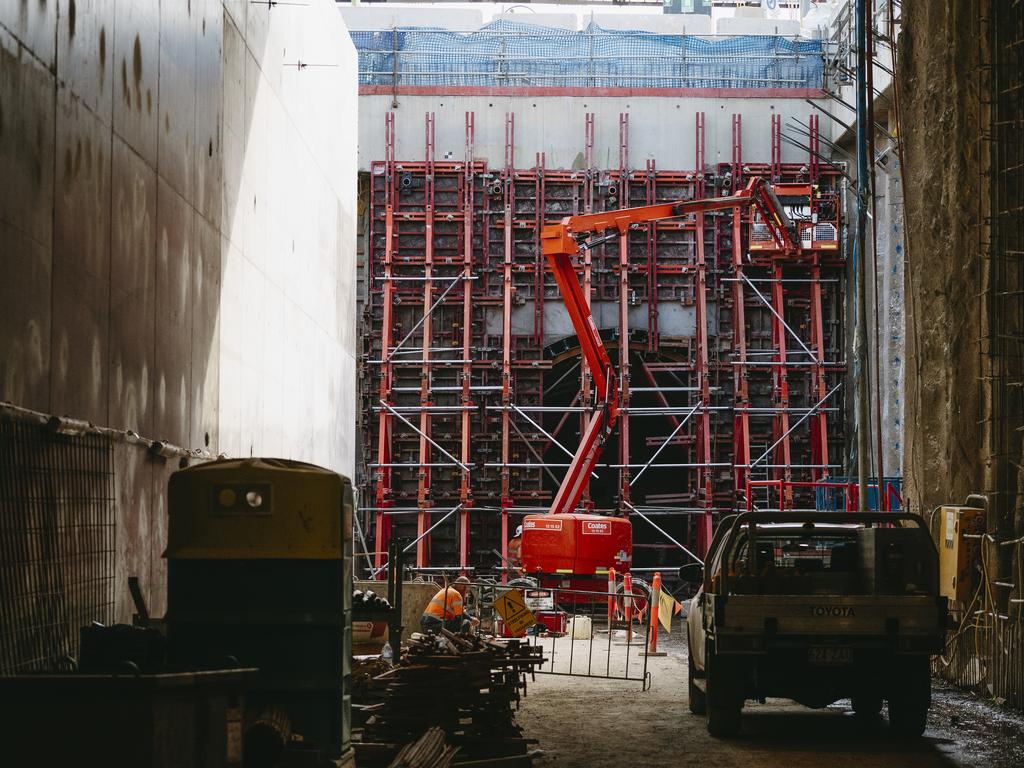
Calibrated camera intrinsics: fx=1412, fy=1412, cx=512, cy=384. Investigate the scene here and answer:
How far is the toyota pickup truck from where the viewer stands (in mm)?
11820

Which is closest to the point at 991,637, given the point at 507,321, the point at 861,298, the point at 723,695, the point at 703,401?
the point at 723,695

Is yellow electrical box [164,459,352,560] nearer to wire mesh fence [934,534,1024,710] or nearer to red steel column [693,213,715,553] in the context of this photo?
wire mesh fence [934,534,1024,710]

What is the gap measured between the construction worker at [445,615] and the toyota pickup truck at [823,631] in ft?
13.1

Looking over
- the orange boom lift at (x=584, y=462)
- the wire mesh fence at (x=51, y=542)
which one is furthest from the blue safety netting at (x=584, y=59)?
the wire mesh fence at (x=51, y=542)

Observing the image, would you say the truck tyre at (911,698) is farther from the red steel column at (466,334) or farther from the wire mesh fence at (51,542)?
the red steel column at (466,334)

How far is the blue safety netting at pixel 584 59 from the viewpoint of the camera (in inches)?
1426

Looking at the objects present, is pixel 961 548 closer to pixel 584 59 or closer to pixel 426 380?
pixel 426 380

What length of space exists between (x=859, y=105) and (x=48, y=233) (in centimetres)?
1571

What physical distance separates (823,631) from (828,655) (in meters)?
0.20

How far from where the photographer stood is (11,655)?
28.5ft

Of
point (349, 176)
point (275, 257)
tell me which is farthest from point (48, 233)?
point (349, 176)

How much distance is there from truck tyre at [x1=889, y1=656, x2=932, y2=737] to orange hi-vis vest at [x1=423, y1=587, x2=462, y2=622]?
5958 millimetres

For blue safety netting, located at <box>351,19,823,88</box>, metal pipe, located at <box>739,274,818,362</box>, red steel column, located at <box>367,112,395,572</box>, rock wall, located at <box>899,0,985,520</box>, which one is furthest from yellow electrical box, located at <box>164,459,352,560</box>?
blue safety netting, located at <box>351,19,823,88</box>

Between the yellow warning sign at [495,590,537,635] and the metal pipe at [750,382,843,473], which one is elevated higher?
the metal pipe at [750,382,843,473]
